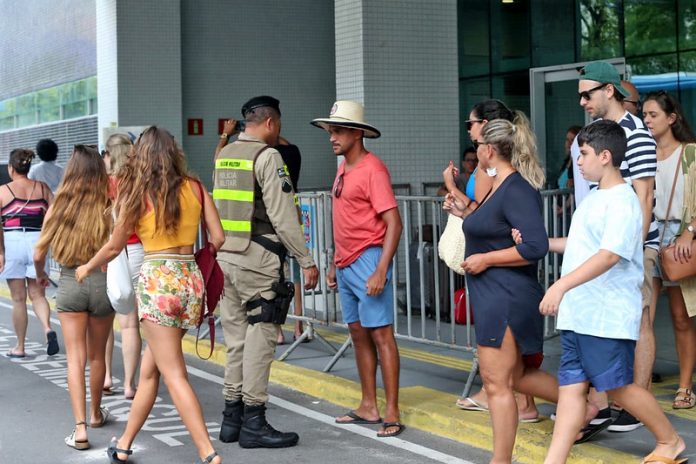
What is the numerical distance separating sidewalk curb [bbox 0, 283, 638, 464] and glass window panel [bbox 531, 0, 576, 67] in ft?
24.4

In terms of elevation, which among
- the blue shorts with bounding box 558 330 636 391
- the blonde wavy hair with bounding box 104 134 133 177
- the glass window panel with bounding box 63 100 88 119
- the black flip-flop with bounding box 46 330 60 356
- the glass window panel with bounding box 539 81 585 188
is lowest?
the black flip-flop with bounding box 46 330 60 356

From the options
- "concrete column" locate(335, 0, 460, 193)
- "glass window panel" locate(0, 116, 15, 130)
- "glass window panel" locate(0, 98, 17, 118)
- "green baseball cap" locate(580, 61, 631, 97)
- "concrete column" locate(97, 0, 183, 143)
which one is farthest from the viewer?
"glass window panel" locate(0, 116, 15, 130)

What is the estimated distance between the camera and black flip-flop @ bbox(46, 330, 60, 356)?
10.2 metres

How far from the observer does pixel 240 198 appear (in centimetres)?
677

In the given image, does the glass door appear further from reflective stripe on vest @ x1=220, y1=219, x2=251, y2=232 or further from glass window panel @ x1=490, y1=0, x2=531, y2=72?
reflective stripe on vest @ x1=220, y1=219, x2=251, y2=232

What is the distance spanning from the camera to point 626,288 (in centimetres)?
527

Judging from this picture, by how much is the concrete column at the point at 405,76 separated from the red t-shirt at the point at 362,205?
14.8ft

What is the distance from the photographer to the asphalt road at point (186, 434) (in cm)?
649

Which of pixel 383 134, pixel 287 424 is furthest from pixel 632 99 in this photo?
pixel 383 134

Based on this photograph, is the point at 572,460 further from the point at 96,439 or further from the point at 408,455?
the point at 96,439

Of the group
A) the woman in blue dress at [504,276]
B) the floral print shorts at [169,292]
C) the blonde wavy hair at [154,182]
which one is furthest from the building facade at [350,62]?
the woman in blue dress at [504,276]

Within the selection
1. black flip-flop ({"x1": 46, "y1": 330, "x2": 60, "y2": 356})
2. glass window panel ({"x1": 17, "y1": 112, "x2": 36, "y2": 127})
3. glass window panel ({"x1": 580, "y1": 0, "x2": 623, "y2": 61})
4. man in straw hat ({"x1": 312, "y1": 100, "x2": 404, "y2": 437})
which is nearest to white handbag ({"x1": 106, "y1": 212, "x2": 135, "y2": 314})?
man in straw hat ({"x1": 312, "y1": 100, "x2": 404, "y2": 437})

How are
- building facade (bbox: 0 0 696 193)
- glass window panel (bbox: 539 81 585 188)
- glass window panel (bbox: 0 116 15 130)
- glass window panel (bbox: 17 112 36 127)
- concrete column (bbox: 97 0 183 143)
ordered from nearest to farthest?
building facade (bbox: 0 0 696 193), glass window panel (bbox: 539 81 585 188), concrete column (bbox: 97 0 183 143), glass window panel (bbox: 17 112 36 127), glass window panel (bbox: 0 116 15 130)

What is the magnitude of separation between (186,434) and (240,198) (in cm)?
161
